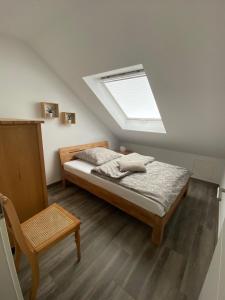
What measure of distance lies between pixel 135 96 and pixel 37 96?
1.79 meters

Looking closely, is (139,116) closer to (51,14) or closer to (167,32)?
(167,32)

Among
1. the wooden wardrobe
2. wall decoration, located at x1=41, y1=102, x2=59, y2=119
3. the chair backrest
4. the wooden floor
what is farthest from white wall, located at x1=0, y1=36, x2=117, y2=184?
the chair backrest

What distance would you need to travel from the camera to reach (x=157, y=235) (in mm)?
1714

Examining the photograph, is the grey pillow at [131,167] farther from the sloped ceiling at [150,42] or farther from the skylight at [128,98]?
the skylight at [128,98]

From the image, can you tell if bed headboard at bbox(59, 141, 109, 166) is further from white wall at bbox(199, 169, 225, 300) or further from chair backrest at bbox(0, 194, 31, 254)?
white wall at bbox(199, 169, 225, 300)

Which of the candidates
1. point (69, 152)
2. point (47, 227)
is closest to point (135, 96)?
point (69, 152)

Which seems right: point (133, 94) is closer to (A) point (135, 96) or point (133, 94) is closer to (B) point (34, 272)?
(A) point (135, 96)

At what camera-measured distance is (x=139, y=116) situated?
337 centimetres

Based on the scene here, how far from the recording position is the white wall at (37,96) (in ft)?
6.70

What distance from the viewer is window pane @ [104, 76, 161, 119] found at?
102 inches

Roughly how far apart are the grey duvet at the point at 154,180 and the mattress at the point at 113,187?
0.16 ft

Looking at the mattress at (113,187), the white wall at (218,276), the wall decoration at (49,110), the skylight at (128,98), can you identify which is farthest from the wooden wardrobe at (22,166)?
the white wall at (218,276)

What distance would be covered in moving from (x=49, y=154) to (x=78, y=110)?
1086 mm

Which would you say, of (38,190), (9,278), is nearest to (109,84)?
(38,190)
